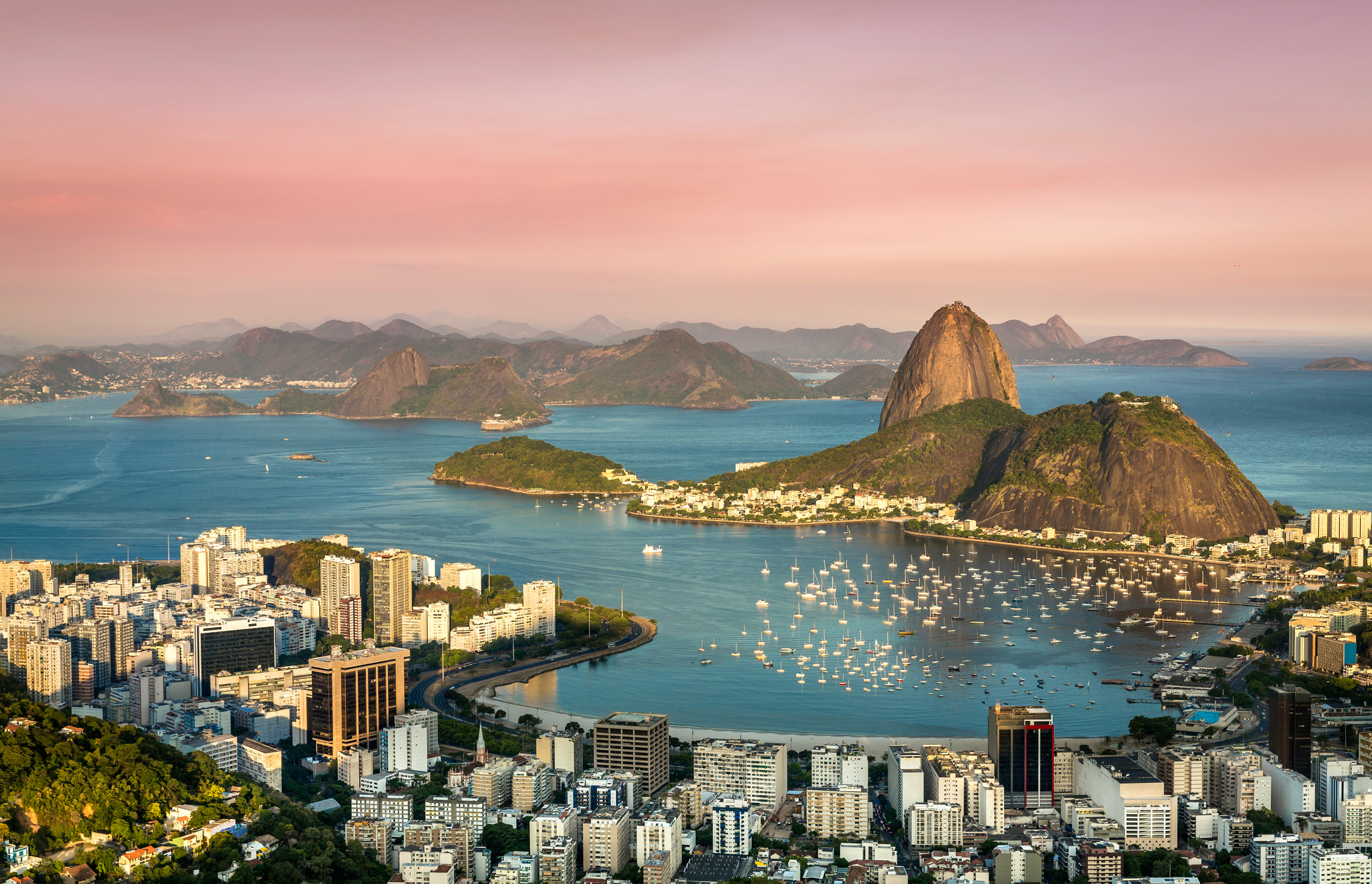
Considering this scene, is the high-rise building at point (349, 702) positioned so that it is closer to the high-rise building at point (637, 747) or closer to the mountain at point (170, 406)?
the high-rise building at point (637, 747)

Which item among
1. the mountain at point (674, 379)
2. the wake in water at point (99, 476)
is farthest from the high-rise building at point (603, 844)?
the mountain at point (674, 379)

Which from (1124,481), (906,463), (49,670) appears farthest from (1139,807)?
(906,463)

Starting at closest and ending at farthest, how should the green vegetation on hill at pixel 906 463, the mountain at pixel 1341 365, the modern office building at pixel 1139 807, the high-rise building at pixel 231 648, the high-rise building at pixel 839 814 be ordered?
the modern office building at pixel 1139 807, the high-rise building at pixel 839 814, the high-rise building at pixel 231 648, the green vegetation on hill at pixel 906 463, the mountain at pixel 1341 365

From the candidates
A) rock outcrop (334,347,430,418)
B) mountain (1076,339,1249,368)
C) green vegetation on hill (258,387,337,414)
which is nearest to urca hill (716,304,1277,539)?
rock outcrop (334,347,430,418)

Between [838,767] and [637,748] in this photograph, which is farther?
[637,748]

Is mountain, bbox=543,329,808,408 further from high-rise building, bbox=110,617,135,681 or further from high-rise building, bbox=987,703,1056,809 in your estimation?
high-rise building, bbox=987,703,1056,809

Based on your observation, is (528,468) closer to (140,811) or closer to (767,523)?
(767,523)
